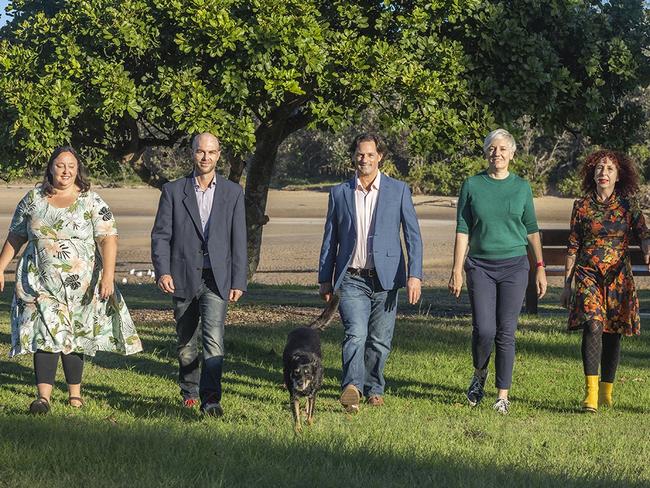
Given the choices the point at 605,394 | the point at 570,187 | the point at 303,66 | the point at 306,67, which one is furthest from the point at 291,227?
the point at 605,394

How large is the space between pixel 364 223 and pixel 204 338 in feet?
4.73

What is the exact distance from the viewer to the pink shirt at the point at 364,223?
26.9 feet

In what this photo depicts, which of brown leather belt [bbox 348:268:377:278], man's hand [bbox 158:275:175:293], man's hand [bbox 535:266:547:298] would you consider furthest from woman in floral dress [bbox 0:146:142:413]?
man's hand [bbox 535:266:547:298]

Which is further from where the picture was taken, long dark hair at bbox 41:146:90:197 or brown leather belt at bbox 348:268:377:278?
brown leather belt at bbox 348:268:377:278

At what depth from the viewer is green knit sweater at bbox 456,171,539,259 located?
27.3 ft

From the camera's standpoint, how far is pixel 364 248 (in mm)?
8227

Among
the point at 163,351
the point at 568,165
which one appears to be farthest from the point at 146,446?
the point at 568,165

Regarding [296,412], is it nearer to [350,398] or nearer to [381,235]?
[350,398]

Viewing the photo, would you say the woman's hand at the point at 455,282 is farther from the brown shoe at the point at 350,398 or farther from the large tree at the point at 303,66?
the large tree at the point at 303,66

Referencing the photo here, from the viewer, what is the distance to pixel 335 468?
5.67 m

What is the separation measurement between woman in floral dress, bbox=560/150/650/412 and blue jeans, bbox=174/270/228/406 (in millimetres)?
2736

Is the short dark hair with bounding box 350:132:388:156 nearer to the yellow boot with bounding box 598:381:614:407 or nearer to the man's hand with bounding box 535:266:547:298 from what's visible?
the man's hand with bounding box 535:266:547:298

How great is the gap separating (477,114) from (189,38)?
3563 mm

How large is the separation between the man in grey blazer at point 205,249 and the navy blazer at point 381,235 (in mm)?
657
